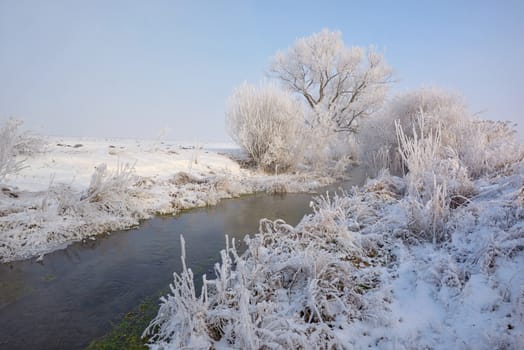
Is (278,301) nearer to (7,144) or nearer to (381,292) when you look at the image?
(381,292)

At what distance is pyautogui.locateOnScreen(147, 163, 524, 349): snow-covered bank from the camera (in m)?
1.70

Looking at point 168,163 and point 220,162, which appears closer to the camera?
point 168,163

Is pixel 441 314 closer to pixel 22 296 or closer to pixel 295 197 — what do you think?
pixel 22 296

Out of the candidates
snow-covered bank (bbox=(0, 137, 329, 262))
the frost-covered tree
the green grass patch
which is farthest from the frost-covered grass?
the frost-covered tree

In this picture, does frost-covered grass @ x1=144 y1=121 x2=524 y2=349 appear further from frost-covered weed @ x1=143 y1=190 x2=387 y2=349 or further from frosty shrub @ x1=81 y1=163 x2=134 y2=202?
frosty shrub @ x1=81 y1=163 x2=134 y2=202

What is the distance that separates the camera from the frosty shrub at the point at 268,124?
12.5 m

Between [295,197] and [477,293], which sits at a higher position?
[477,293]

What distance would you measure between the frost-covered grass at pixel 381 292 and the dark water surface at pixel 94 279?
0.86 m

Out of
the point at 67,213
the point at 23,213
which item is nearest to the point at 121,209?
the point at 67,213

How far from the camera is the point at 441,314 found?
6.03 feet

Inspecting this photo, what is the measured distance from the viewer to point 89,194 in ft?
19.2

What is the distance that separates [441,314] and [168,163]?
9.95 meters

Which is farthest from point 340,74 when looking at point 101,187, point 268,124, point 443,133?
point 101,187

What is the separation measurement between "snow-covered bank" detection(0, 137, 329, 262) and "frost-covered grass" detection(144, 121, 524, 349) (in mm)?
3493
